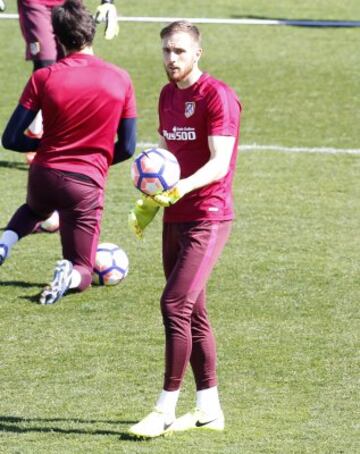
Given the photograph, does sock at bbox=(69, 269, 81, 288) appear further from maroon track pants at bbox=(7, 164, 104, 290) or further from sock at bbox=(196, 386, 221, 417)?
sock at bbox=(196, 386, 221, 417)

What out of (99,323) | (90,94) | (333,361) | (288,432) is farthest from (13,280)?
(288,432)

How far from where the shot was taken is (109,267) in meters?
10.3

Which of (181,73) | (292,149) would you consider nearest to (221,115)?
(181,73)

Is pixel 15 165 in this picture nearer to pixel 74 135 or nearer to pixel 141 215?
pixel 74 135

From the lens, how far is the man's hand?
22.7 feet

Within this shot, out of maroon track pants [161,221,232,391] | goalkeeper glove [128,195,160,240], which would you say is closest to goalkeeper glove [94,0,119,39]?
goalkeeper glove [128,195,160,240]

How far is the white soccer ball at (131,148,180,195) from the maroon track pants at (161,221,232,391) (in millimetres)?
397

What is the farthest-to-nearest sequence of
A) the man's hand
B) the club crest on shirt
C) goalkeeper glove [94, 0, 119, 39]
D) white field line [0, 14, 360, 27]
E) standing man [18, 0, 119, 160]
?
white field line [0, 14, 360, 27], standing man [18, 0, 119, 160], goalkeeper glove [94, 0, 119, 39], the club crest on shirt, the man's hand

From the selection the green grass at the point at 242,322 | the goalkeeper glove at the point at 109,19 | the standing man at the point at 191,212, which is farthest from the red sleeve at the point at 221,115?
the goalkeeper glove at the point at 109,19

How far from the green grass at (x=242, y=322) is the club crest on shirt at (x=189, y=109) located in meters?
1.83

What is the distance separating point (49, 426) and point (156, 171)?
5.44 feet

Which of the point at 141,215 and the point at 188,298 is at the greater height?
the point at 141,215

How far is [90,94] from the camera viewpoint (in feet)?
29.8

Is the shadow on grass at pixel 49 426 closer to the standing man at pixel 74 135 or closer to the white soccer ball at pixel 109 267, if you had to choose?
the standing man at pixel 74 135
